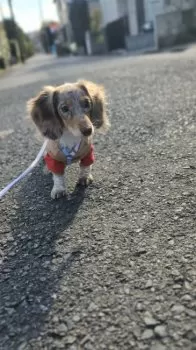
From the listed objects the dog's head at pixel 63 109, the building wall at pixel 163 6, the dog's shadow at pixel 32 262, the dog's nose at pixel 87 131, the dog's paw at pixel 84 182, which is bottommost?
the dog's shadow at pixel 32 262

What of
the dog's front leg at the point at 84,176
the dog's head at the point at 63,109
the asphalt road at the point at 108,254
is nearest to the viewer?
the asphalt road at the point at 108,254

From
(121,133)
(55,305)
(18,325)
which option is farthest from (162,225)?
(121,133)

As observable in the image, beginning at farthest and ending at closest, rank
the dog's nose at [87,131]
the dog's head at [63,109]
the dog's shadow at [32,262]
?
1. the dog's head at [63,109]
2. the dog's nose at [87,131]
3. the dog's shadow at [32,262]

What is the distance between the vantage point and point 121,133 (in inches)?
175

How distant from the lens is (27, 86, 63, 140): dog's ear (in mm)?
2750

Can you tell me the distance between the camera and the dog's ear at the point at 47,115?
2.75 m

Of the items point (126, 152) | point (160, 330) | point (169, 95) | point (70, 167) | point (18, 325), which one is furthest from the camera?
point (169, 95)

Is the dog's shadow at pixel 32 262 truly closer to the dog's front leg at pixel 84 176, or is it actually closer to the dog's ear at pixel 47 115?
the dog's front leg at pixel 84 176

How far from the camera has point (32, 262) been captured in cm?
213

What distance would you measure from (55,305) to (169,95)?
4.98 meters

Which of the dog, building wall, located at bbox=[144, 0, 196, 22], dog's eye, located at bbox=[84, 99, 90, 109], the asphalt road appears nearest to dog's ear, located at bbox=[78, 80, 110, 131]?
the dog

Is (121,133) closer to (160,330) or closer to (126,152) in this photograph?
(126,152)

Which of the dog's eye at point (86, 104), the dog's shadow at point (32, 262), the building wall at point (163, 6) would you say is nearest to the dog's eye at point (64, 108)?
the dog's eye at point (86, 104)

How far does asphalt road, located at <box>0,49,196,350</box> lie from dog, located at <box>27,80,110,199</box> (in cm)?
24
